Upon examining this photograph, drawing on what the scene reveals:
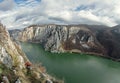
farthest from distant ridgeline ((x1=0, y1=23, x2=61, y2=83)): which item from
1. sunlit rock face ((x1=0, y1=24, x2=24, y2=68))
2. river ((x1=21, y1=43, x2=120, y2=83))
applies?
river ((x1=21, y1=43, x2=120, y2=83))

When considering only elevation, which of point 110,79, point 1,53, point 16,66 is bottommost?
point 110,79

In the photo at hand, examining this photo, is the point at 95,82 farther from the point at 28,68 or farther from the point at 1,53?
the point at 1,53

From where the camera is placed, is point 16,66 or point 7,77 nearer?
point 7,77

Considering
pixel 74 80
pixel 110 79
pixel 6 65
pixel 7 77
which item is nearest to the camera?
pixel 7 77

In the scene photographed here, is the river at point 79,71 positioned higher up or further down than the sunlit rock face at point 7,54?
further down

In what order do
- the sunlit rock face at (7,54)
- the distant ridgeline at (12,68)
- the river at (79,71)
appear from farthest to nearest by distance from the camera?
the river at (79,71) < the sunlit rock face at (7,54) < the distant ridgeline at (12,68)

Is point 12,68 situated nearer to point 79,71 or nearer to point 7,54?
point 7,54

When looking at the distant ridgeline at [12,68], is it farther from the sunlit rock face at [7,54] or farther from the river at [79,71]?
the river at [79,71]

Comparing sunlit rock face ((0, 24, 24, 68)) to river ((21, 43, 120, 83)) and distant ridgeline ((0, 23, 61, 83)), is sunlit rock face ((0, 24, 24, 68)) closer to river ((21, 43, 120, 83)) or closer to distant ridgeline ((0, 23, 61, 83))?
distant ridgeline ((0, 23, 61, 83))

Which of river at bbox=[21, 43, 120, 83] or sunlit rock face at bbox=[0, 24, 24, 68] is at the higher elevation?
sunlit rock face at bbox=[0, 24, 24, 68]

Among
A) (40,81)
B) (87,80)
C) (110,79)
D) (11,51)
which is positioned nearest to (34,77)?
(40,81)

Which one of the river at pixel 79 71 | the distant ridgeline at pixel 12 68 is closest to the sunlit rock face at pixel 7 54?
the distant ridgeline at pixel 12 68
